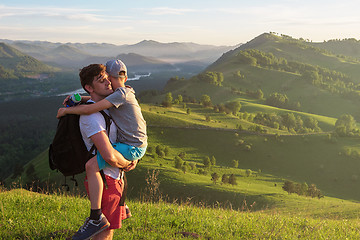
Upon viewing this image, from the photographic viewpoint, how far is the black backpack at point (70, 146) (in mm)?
4250

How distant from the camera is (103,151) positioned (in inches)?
160

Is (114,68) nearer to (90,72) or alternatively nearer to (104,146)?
(90,72)

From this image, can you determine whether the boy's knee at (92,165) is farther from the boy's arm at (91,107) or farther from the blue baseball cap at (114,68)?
the blue baseball cap at (114,68)

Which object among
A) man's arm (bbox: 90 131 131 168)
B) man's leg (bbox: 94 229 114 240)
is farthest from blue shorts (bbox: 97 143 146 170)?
man's leg (bbox: 94 229 114 240)

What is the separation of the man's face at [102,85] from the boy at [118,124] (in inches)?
2.9

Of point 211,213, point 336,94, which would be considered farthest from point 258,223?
point 336,94

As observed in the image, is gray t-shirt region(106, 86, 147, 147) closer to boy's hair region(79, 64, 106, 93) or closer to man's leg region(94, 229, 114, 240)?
boy's hair region(79, 64, 106, 93)

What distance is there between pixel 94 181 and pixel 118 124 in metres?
0.94

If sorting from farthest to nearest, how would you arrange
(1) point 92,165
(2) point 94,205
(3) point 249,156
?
(3) point 249,156, (2) point 94,205, (1) point 92,165

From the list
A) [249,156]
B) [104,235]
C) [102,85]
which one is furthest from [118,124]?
[249,156]

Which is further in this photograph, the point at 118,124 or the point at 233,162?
the point at 233,162

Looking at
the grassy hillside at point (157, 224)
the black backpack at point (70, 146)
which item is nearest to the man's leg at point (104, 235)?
the grassy hillside at point (157, 224)

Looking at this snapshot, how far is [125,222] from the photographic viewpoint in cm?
644

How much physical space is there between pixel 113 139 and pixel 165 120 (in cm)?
8625
